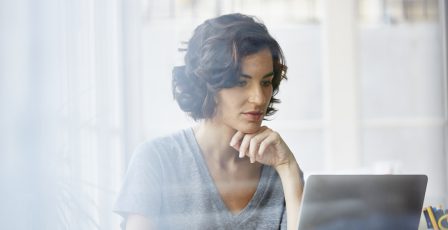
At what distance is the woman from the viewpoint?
5.03 feet

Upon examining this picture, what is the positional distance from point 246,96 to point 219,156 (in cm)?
16

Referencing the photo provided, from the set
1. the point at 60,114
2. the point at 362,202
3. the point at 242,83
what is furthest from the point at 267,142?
the point at 60,114

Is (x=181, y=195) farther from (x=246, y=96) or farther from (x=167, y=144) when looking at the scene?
(x=246, y=96)

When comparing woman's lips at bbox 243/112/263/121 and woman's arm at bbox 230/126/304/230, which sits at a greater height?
woman's lips at bbox 243/112/263/121

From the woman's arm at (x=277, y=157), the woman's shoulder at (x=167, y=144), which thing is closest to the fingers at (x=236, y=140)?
the woman's arm at (x=277, y=157)

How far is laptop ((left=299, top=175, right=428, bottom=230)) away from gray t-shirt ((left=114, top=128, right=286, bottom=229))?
127mm

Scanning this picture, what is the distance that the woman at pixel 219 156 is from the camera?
60.3 inches

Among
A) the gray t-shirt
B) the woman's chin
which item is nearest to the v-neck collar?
the gray t-shirt

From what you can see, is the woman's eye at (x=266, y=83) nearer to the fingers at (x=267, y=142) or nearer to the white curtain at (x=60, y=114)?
the fingers at (x=267, y=142)

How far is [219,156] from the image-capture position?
5.16 ft

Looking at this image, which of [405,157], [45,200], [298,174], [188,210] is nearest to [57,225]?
[45,200]

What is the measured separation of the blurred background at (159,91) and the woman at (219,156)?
0.17ft

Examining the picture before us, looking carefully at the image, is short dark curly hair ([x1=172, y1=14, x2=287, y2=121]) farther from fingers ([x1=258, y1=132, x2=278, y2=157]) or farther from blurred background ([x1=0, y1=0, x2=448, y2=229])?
fingers ([x1=258, y1=132, x2=278, y2=157])

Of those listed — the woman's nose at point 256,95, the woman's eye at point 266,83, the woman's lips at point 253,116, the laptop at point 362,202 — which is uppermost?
the woman's eye at point 266,83
